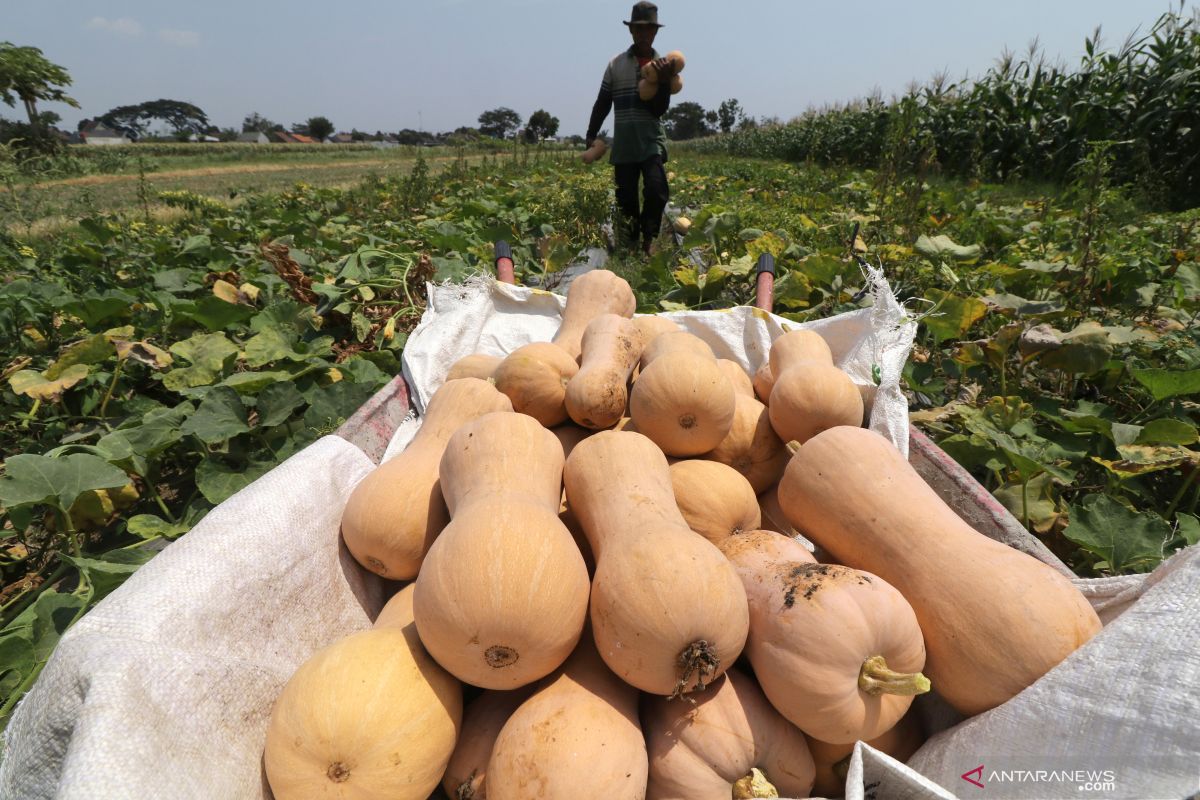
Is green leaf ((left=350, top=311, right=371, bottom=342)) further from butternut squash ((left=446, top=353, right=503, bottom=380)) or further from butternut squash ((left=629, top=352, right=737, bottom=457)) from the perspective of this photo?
butternut squash ((left=629, top=352, right=737, bottom=457))

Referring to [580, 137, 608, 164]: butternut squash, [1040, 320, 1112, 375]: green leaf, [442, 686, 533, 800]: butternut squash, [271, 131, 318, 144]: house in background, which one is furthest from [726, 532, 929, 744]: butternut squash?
[271, 131, 318, 144]: house in background

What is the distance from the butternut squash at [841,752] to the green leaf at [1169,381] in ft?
4.71

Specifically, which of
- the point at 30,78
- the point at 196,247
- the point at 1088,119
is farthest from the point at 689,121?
the point at 196,247

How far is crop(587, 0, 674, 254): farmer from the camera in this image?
17.3 feet

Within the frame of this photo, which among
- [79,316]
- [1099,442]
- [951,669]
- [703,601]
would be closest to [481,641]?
[703,601]

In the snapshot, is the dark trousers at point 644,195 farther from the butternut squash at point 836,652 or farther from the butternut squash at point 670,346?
the butternut squash at point 836,652

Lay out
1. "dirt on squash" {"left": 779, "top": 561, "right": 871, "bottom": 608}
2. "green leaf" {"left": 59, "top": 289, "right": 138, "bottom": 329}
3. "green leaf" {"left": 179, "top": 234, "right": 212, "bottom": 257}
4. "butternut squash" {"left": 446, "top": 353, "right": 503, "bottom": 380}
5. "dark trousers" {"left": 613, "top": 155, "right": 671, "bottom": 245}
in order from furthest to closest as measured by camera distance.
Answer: "dark trousers" {"left": 613, "top": 155, "right": 671, "bottom": 245} < "green leaf" {"left": 179, "top": 234, "right": 212, "bottom": 257} < "green leaf" {"left": 59, "top": 289, "right": 138, "bottom": 329} < "butternut squash" {"left": 446, "top": 353, "right": 503, "bottom": 380} < "dirt on squash" {"left": 779, "top": 561, "right": 871, "bottom": 608}

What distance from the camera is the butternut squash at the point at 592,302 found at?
7.54ft

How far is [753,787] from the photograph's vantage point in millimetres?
944

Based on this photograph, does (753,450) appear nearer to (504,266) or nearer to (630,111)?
(504,266)

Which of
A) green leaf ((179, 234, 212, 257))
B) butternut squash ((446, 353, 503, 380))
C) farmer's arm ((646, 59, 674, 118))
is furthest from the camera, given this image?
farmer's arm ((646, 59, 674, 118))

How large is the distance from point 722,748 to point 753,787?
0.07 meters

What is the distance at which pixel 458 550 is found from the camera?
1.07m

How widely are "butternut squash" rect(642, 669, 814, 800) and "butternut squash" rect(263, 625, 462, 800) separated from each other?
362 mm
